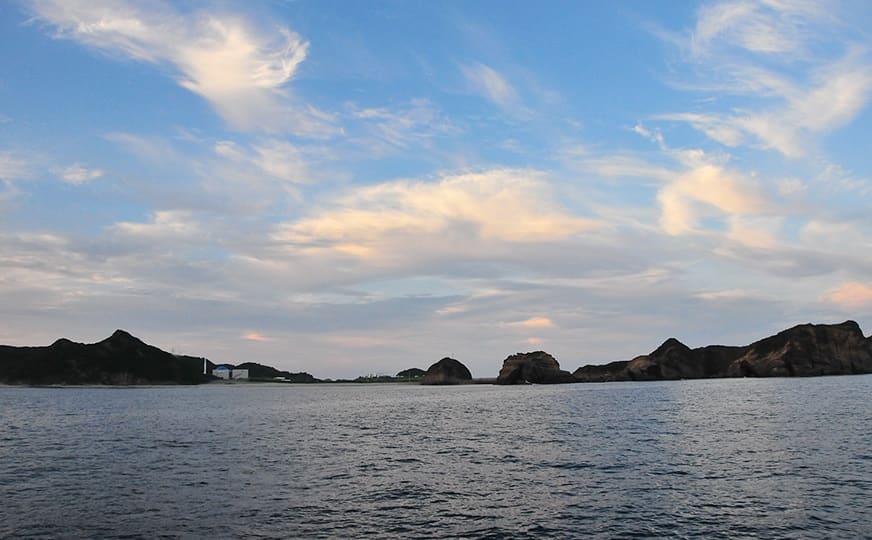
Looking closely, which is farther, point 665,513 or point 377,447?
point 377,447

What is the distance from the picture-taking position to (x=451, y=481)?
149 feet

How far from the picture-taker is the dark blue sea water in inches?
1278

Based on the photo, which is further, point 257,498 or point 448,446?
point 448,446

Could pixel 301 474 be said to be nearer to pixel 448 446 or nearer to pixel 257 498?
pixel 257 498

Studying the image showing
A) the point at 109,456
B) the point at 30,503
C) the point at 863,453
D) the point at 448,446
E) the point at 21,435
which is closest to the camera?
the point at 30,503

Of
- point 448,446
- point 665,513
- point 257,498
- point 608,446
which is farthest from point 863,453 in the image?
point 257,498

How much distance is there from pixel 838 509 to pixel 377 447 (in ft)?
140

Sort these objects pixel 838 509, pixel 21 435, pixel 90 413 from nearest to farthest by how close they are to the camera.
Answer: pixel 838 509 → pixel 21 435 → pixel 90 413

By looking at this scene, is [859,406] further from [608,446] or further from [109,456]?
[109,456]

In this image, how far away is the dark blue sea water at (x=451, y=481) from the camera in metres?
32.5

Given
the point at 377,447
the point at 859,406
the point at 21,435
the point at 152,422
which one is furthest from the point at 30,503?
the point at 859,406

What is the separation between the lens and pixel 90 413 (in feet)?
413

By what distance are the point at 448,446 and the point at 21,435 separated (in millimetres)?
56637

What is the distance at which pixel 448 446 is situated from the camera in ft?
218
